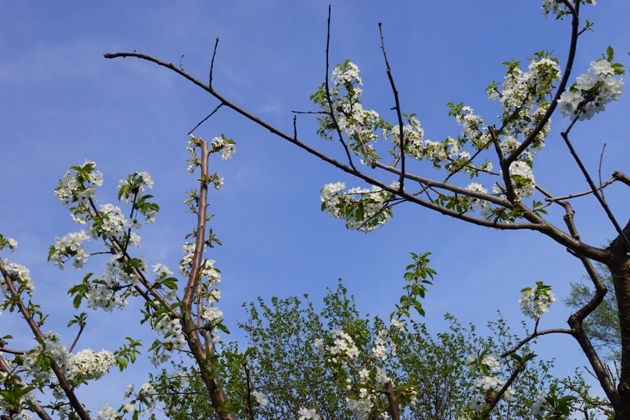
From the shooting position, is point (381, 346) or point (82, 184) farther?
point (381, 346)

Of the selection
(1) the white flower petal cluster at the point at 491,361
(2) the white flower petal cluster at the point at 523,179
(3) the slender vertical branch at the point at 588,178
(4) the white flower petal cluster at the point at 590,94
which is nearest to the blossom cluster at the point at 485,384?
(1) the white flower petal cluster at the point at 491,361

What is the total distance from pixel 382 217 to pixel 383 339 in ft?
3.14

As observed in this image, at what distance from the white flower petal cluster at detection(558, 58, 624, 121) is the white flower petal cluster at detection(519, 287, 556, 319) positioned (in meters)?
1.31

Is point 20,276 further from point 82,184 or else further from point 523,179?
point 523,179

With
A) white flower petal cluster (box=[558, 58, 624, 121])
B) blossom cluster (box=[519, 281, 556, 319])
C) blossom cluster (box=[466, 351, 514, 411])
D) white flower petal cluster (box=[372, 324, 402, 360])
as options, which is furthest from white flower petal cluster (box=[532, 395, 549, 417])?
white flower petal cluster (box=[558, 58, 624, 121])

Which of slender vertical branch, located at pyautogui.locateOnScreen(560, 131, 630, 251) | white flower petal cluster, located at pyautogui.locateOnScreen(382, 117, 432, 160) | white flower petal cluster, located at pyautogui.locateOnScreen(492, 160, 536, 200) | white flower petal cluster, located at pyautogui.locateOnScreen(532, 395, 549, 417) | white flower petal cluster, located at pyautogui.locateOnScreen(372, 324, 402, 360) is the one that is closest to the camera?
slender vertical branch, located at pyautogui.locateOnScreen(560, 131, 630, 251)

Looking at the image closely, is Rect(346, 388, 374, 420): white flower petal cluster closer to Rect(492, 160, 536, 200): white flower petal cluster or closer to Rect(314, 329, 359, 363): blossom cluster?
Rect(314, 329, 359, 363): blossom cluster

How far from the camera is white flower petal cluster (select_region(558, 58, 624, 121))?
10.6ft

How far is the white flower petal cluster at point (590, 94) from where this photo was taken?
10.6 feet

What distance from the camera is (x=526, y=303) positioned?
13.7 ft

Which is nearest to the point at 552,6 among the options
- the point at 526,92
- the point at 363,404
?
the point at 526,92

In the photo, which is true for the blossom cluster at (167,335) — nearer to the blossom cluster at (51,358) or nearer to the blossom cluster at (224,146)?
the blossom cluster at (51,358)

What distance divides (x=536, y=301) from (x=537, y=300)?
0.04ft

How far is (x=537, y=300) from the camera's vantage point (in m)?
4.16
